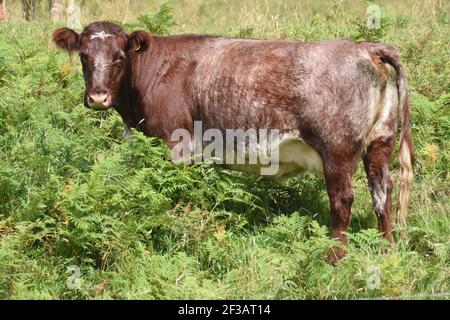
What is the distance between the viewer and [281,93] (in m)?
7.91

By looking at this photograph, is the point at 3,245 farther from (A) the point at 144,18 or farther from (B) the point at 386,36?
(B) the point at 386,36

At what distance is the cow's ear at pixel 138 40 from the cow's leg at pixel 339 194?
7.56 feet

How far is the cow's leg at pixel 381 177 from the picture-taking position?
26.1 ft

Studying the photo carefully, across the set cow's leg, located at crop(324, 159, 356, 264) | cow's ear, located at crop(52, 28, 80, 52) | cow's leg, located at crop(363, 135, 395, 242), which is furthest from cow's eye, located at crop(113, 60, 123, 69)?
cow's leg, located at crop(363, 135, 395, 242)

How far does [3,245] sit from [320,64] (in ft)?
10.3

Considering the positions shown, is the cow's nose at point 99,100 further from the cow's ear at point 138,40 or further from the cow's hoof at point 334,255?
the cow's hoof at point 334,255

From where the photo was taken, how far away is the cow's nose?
27.1 ft

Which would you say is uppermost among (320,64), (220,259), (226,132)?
(320,64)

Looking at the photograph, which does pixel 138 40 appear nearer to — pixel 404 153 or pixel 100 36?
pixel 100 36

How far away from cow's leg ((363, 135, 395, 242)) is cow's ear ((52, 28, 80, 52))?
10.1 ft

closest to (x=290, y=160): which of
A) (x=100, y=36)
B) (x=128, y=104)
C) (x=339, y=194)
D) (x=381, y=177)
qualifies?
(x=339, y=194)
